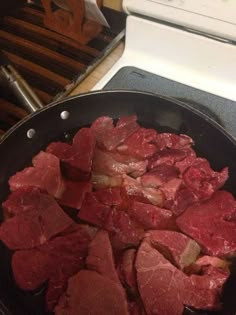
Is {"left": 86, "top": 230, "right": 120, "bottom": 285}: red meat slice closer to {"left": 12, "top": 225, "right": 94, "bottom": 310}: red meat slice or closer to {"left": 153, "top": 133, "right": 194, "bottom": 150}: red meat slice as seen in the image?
{"left": 12, "top": 225, "right": 94, "bottom": 310}: red meat slice

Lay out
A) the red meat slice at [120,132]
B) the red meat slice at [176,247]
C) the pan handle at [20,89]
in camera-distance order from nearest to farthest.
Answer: the red meat slice at [176,247] < the red meat slice at [120,132] < the pan handle at [20,89]

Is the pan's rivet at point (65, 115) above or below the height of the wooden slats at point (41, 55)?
below

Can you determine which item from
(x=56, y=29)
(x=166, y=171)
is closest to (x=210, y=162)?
(x=166, y=171)

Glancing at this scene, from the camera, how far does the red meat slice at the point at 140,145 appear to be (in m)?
1.29

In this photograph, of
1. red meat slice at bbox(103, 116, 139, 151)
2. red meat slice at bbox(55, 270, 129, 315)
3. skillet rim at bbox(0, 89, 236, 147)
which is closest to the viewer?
red meat slice at bbox(55, 270, 129, 315)

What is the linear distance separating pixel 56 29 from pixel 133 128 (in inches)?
31.6

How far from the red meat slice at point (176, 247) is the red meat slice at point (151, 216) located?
38mm

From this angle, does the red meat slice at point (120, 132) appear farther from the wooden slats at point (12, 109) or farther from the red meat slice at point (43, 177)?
the wooden slats at point (12, 109)

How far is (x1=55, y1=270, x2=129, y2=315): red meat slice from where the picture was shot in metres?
0.98

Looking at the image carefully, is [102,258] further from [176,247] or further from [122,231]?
[176,247]

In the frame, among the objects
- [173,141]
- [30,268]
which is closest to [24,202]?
[30,268]

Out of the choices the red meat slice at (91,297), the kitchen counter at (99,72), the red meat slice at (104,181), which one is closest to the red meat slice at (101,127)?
the red meat slice at (104,181)

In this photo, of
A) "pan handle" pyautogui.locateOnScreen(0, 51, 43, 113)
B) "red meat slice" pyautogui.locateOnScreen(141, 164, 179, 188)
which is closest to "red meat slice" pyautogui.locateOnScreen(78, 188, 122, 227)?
"red meat slice" pyautogui.locateOnScreen(141, 164, 179, 188)

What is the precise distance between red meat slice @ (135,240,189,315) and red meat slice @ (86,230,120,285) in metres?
0.07
